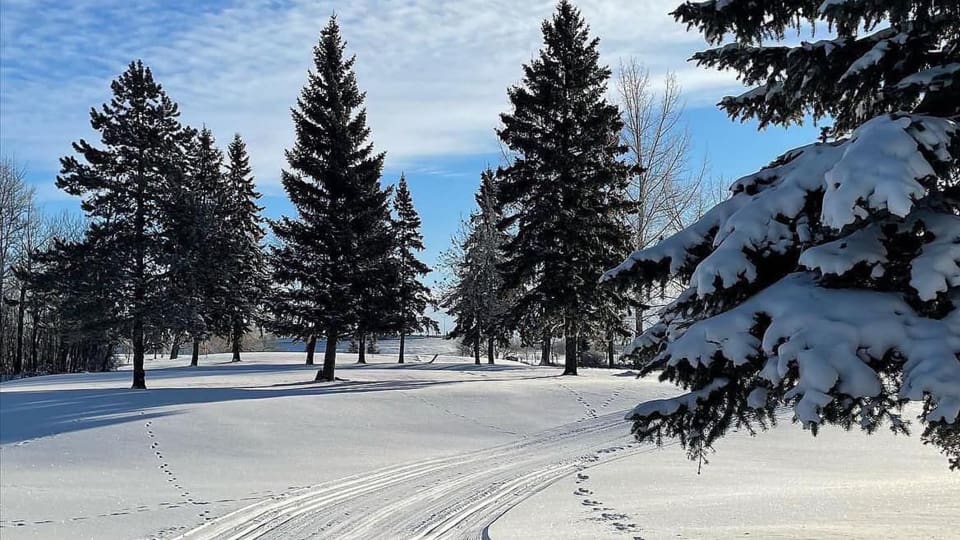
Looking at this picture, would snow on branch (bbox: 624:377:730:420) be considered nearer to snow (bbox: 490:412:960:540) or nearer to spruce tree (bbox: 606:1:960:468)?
spruce tree (bbox: 606:1:960:468)

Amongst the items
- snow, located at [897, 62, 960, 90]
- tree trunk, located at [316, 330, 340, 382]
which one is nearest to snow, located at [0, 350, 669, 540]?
tree trunk, located at [316, 330, 340, 382]

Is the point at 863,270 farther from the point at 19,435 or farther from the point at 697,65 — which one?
the point at 19,435

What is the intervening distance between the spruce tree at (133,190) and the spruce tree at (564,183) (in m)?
12.0

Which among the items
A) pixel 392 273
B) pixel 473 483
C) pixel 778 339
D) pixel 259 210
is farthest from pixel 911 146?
pixel 259 210

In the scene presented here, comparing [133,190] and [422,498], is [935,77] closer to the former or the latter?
[422,498]

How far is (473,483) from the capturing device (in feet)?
37.6

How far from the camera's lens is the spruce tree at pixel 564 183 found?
25516 mm

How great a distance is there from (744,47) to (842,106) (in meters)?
1.09

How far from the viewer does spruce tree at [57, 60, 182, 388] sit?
910 inches

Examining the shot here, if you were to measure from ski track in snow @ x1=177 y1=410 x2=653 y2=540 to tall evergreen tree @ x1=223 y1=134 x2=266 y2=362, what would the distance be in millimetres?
25626

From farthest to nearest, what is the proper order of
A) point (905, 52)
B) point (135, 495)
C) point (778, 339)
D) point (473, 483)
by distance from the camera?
1. point (473, 483)
2. point (135, 495)
3. point (905, 52)
4. point (778, 339)

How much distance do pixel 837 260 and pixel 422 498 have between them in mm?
7439

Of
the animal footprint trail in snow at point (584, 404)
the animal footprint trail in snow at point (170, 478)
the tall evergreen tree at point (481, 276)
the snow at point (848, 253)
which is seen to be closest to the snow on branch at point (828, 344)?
the snow at point (848, 253)

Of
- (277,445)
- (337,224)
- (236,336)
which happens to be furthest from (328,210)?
(236,336)
